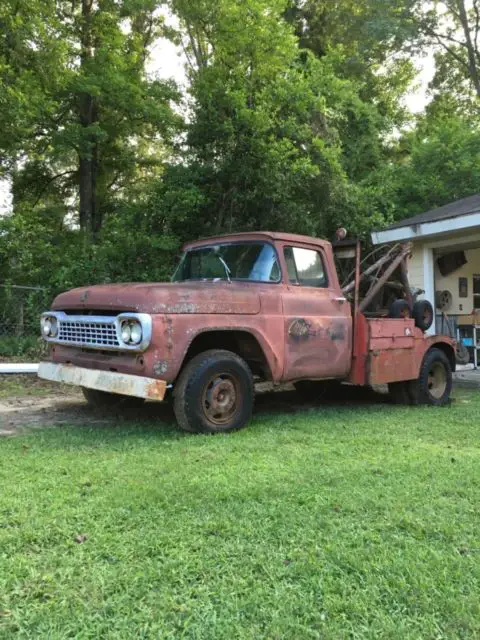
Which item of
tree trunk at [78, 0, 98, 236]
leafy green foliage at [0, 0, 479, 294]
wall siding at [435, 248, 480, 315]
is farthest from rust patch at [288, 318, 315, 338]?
tree trunk at [78, 0, 98, 236]

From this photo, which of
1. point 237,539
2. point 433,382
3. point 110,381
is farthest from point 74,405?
point 433,382

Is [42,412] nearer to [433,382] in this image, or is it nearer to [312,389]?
[312,389]

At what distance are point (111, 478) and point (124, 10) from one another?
13.9 m

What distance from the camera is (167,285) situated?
5.14m

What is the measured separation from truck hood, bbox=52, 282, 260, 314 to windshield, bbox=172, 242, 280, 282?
0.26m

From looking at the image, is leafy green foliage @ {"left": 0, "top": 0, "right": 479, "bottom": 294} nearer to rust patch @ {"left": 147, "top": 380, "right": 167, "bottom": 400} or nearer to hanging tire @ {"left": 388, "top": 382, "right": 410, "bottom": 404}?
hanging tire @ {"left": 388, "top": 382, "right": 410, "bottom": 404}

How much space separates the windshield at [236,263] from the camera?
5859 millimetres

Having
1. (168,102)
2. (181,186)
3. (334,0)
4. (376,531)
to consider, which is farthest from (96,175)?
(376,531)

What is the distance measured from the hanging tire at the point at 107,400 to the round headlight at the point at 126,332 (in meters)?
1.85

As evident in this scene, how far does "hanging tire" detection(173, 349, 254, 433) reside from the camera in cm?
497

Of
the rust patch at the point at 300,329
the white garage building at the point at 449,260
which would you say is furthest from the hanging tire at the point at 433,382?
the white garage building at the point at 449,260

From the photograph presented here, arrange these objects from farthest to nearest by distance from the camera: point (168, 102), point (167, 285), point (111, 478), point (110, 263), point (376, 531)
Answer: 1. point (168, 102)
2. point (110, 263)
3. point (167, 285)
4. point (111, 478)
5. point (376, 531)

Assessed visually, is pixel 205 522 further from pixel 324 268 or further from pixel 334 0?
pixel 334 0

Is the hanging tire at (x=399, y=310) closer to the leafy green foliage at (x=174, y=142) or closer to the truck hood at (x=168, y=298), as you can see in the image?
the truck hood at (x=168, y=298)
